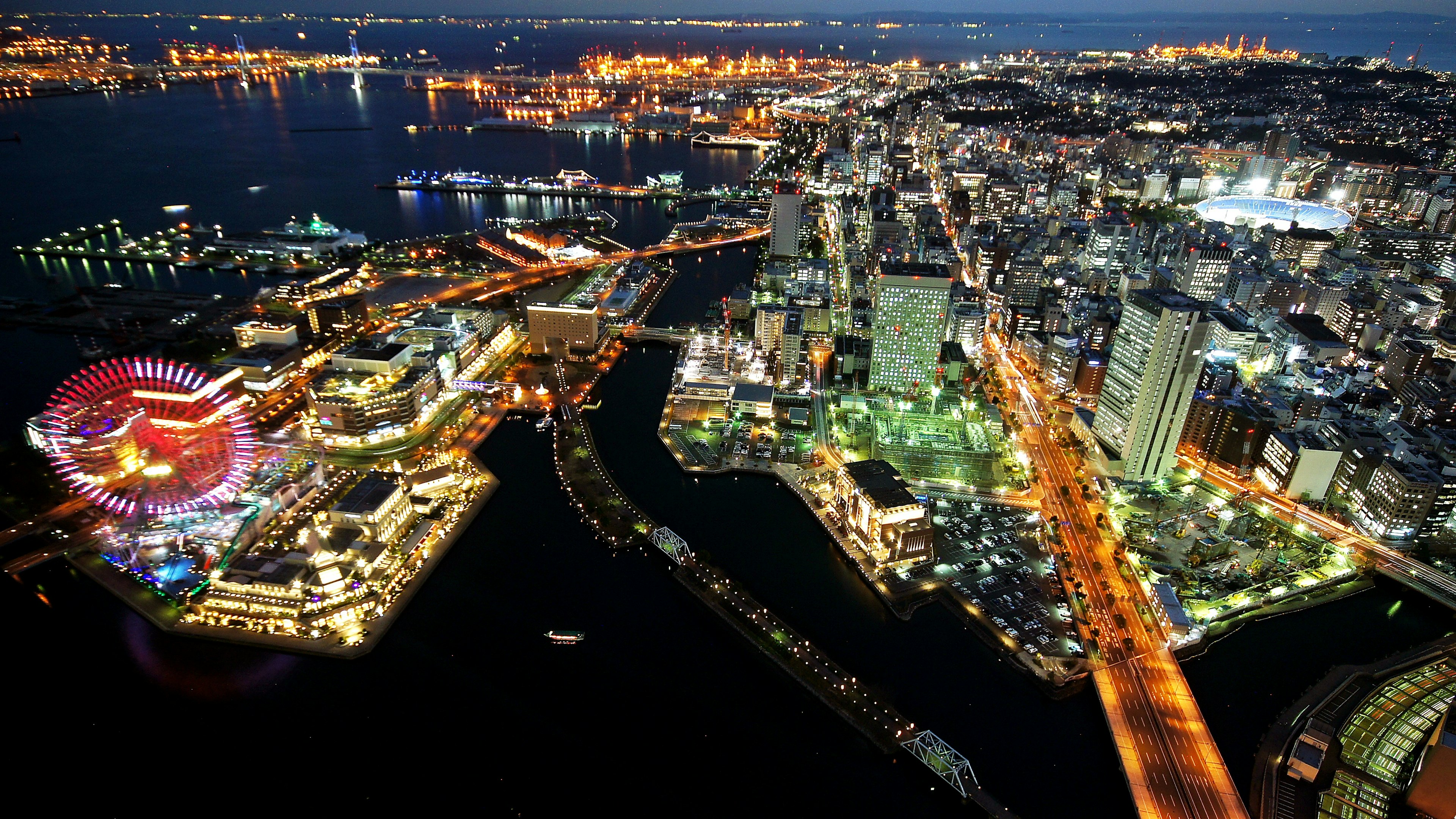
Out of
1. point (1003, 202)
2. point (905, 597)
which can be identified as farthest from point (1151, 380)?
point (1003, 202)

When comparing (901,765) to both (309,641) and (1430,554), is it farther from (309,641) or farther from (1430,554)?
(1430,554)

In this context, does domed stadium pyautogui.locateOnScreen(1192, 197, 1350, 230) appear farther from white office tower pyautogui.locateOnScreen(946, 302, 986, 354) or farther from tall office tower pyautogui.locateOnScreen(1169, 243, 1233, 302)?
white office tower pyautogui.locateOnScreen(946, 302, 986, 354)

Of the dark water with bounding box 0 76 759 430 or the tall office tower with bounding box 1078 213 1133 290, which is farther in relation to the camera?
the tall office tower with bounding box 1078 213 1133 290

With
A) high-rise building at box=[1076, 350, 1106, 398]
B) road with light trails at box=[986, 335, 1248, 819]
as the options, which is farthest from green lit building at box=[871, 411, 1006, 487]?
high-rise building at box=[1076, 350, 1106, 398]

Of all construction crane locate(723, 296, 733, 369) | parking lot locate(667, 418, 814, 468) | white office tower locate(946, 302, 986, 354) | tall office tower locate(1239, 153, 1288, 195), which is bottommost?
parking lot locate(667, 418, 814, 468)

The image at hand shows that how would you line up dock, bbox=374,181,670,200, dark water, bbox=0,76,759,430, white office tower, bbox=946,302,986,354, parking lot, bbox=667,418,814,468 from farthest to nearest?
dock, bbox=374,181,670,200
dark water, bbox=0,76,759,430
white office tower, bbox=946,302,986,354
parking lot, bbox=667,418,814,468

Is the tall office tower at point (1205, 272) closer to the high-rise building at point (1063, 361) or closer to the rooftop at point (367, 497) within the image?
the high-rise building at point (1063, 361)

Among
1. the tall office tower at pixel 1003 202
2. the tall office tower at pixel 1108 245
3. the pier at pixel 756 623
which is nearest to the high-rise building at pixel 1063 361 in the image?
the tall office tower at pixel 1108 245

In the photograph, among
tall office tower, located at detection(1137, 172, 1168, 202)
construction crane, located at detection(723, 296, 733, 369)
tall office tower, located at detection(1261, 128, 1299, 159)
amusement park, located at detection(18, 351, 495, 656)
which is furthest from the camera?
tall office tower, located at detection(1261, 128, 1299, 159)
